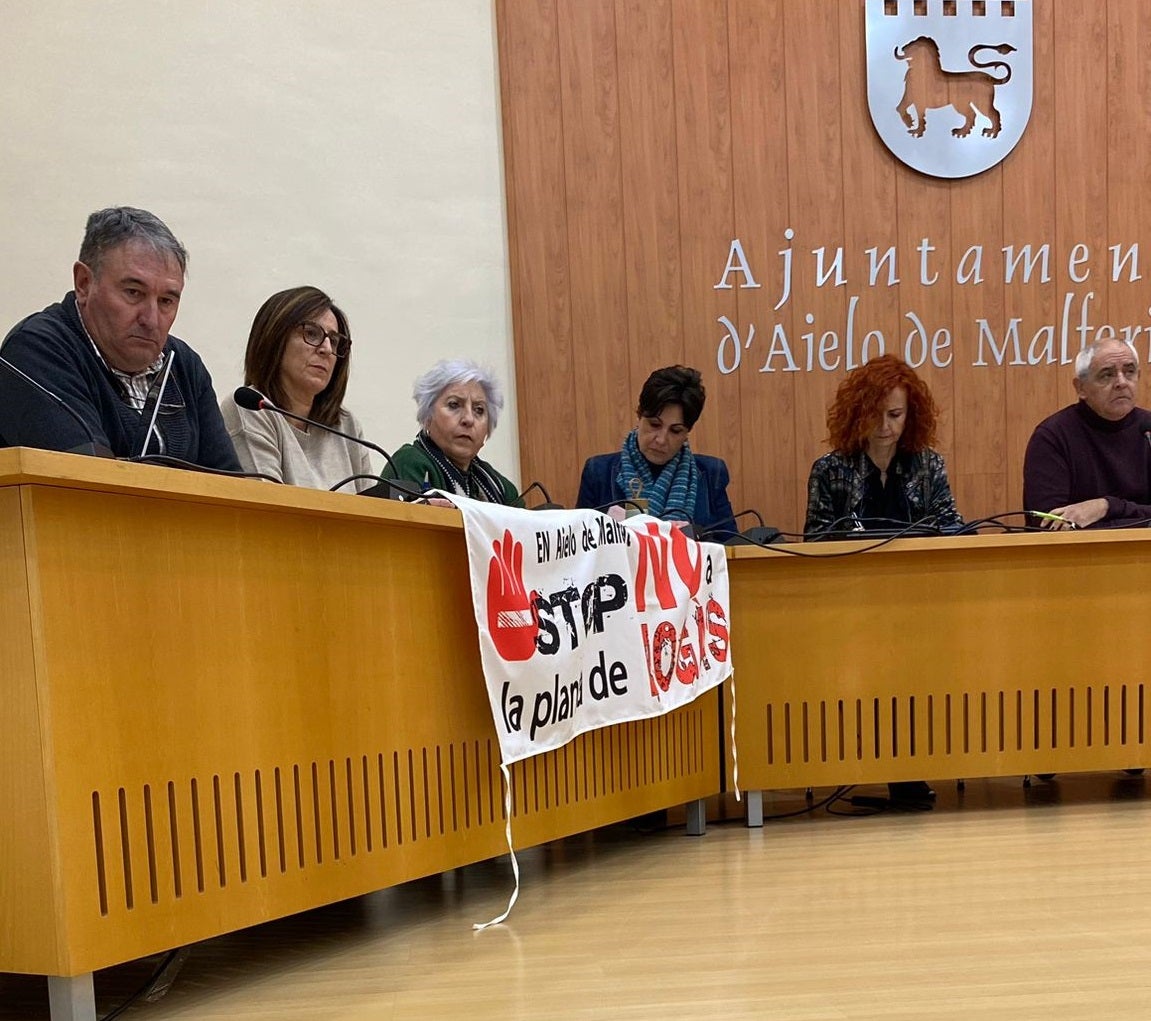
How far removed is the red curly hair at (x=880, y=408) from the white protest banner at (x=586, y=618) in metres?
0.82

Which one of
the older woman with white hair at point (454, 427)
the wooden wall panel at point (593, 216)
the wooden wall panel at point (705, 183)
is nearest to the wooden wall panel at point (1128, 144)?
the wooden wall panel at point (705, 183)

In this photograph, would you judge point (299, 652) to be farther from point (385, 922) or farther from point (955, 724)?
point (955, 724)

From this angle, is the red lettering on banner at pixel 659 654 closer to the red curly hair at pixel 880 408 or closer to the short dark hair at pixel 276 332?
the short dark hair at pixel 276 332

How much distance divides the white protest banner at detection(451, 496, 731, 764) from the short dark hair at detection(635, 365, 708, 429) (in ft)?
2.31

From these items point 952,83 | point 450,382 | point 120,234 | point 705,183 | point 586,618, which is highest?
point 952,83

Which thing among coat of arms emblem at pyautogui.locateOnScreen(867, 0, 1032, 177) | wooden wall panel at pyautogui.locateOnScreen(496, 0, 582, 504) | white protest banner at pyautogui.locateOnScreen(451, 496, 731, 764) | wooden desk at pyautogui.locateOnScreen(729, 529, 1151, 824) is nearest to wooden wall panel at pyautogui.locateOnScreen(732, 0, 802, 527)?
coat of arms emblem at pyautogui.locateOnScreen(867, 0, 1032, 177)

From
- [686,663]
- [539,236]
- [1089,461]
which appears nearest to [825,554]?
[686,663]

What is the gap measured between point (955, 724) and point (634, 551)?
3.16 ft

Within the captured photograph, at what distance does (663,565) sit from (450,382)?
0.66m

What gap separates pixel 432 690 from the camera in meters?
1.97

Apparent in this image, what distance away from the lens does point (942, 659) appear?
2.82 m

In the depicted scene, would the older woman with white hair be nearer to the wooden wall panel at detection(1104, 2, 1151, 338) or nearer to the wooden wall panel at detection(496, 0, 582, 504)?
the wooden wall panel at detection(496, 0, 582, 504)

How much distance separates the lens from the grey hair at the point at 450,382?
2730 millimetres

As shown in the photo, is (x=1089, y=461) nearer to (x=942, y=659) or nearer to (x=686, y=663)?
(x=942, y=659)
